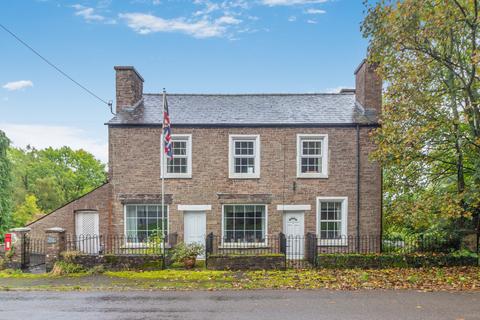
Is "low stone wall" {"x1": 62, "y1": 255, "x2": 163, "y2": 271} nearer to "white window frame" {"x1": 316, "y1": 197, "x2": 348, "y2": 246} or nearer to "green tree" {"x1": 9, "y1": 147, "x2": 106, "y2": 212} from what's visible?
"white window frame" {"x1": 316, "y1": 197, "x2": 348, "y2": 246}

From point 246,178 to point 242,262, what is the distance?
486 cm

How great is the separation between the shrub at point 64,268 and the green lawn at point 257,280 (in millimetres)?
271

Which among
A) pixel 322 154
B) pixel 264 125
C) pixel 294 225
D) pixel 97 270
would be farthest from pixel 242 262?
pixel 322 154

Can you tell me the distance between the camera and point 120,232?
16.8 m

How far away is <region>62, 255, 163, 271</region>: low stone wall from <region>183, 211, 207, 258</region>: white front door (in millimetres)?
3792

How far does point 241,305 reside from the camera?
8.77m

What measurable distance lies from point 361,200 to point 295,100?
6.34 m

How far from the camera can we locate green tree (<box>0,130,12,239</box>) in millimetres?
27859

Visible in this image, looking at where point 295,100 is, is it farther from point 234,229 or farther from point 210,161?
point 234,229

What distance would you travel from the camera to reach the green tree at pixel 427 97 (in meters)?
12.2

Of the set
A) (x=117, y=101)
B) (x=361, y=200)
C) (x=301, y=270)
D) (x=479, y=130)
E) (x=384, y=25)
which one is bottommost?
(x=301, y=270)

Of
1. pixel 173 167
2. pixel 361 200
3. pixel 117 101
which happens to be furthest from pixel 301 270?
pixel 117 101

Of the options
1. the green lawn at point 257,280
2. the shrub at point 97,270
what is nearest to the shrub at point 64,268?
the green lawn at point 257,280

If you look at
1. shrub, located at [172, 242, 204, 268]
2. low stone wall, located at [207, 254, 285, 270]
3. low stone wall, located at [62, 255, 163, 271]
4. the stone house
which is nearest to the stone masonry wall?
the stone house
